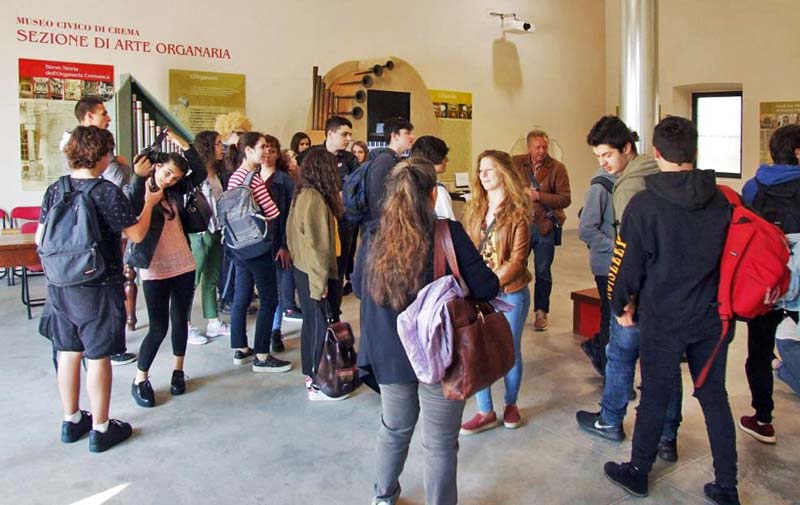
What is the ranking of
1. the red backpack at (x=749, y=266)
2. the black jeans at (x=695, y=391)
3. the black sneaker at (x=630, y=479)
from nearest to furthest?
the red backpack at (x=749, y=266) → the black jeans at (x=695, y=391) → the black sneaker at (x=630, y=479)

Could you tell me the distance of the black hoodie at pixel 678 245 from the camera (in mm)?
2369

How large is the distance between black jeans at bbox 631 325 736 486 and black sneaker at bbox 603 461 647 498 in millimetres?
135

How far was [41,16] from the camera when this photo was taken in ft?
22.0

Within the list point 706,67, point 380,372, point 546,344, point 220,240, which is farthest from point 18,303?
point 706,67

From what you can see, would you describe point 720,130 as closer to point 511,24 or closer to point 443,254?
point 511,24

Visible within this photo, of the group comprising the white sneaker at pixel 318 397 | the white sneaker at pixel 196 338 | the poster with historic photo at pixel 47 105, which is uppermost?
the poster with historic photo at pixel 47 105

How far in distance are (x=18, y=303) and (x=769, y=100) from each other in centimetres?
950

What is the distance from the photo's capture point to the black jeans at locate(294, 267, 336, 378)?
141 inches

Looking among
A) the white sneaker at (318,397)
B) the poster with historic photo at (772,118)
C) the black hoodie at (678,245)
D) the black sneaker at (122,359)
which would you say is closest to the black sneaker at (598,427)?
the black hoodie at (678,245)

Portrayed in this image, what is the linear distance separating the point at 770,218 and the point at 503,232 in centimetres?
126

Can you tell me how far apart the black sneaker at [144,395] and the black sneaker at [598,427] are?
7.35 ft

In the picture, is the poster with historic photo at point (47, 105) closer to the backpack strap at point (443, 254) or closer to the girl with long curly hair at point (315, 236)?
the girl with long curly hair at point (315, 236)

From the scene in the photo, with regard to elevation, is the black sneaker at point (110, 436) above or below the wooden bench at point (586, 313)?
below

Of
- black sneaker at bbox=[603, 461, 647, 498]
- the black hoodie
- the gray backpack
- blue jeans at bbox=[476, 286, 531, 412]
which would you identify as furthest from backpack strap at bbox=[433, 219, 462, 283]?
the gray backpack
